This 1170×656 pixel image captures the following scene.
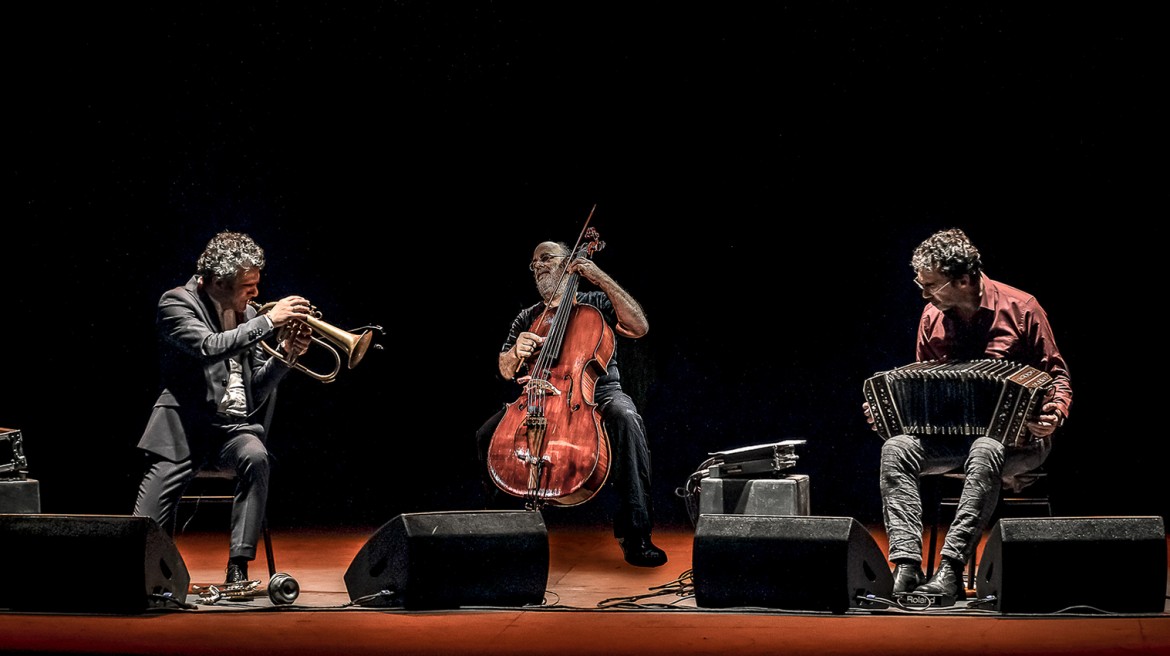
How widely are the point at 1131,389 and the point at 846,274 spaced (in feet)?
4.32

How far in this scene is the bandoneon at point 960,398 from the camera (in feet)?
11.3

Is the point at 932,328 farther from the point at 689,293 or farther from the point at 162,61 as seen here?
the point at 162,61

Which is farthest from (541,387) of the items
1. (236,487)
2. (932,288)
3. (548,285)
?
(932,288)

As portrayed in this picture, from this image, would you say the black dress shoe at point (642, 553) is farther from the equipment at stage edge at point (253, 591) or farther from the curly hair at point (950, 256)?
the curly hair at point (950, 256)

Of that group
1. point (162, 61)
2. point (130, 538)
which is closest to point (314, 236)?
point (162, 61)

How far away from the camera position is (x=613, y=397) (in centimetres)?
428

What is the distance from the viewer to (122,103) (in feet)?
17.3

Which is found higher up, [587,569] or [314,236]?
[314,236]

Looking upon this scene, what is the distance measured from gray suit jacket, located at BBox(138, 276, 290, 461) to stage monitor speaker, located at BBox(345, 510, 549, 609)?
83 centimetres

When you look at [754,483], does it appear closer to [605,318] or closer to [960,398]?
[960,398]

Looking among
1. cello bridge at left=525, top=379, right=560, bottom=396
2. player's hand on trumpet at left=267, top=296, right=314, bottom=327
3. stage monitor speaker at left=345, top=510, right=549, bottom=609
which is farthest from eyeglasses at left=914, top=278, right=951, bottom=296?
player's hand on trumpet at left=267, top=296, right=314, bottom=327

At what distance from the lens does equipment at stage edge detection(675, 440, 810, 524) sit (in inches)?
143

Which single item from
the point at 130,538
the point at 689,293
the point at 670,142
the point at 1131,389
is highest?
the point at 670,142

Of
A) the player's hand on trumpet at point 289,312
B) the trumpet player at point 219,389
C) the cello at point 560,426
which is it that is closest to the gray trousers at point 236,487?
the trumpet player at point 219,389
